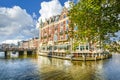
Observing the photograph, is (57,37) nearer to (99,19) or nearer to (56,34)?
(56,34)

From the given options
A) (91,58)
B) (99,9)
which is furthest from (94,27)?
(91,58)

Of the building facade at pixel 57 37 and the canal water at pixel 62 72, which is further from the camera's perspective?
the building facade at pixel 57 37

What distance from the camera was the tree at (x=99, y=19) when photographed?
1806 cm

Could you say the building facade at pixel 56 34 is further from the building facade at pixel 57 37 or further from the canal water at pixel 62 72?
the canal water at pixel 62 72

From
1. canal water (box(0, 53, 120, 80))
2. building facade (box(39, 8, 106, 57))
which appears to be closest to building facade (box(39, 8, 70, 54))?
building facade (box(39, 8, 106, 57))

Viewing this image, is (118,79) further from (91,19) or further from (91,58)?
(91,58)

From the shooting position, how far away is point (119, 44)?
18922 millimetres

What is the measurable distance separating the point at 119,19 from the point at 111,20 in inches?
27.6

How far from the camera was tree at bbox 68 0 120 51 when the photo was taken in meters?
18.1

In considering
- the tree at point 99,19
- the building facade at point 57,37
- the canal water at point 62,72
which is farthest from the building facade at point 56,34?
the tree at point 99,19

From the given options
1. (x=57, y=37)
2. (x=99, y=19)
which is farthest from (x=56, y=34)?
(x=99, y=19)

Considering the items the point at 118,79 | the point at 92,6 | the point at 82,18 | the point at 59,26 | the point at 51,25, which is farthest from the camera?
the point at 51,25

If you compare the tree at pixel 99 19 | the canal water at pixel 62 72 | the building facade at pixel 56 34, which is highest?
the building facade at pixel 56 34

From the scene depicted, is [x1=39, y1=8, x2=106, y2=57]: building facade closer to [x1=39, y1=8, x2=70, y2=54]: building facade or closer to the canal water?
[x1=39, y1=8, x2=70, y2=54]: building facade
